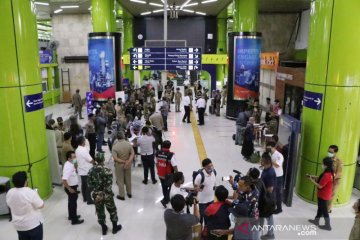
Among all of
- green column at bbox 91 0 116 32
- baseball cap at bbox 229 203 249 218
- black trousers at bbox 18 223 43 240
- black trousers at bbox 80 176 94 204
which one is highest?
green column at bbox 91 0 116 32

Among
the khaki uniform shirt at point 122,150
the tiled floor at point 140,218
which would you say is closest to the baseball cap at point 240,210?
the tiled floor at point 140,218

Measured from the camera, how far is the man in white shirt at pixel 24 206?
3.84m

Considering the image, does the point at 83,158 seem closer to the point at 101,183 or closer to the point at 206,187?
the point at 101,183

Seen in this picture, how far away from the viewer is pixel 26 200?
386 cm

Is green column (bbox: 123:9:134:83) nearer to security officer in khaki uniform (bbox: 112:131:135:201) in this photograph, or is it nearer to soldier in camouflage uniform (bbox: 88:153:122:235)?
security officer in khaki uniform (bbox: 112:131:135:201)

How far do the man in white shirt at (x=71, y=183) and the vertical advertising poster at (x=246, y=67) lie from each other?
9.67m

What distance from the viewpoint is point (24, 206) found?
3.88m

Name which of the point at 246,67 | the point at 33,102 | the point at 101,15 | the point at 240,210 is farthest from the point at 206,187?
the point at 101,15

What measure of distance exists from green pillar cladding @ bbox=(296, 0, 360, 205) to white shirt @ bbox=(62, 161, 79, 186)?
175 inches

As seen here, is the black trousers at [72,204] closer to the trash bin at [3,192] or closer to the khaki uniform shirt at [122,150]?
the khaki uniform shirt at [122,150]

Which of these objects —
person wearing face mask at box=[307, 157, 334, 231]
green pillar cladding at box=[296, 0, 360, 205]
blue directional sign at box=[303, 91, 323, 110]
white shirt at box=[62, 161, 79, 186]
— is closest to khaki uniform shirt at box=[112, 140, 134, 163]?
white shirt at box=[62, 161, 79, 186]

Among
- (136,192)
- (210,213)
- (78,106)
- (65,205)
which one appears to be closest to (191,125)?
(78,106)

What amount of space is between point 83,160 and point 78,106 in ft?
30.3

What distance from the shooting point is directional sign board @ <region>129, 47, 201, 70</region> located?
36.1 feet
